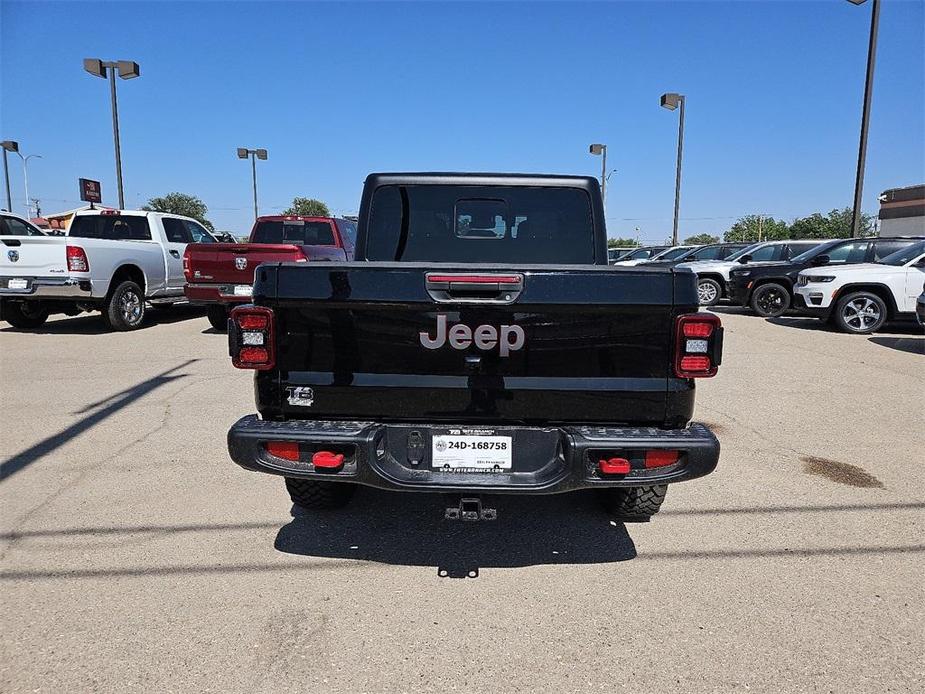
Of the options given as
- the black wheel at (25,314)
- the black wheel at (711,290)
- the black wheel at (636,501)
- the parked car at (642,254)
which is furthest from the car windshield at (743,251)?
the black wheel at (25,314)

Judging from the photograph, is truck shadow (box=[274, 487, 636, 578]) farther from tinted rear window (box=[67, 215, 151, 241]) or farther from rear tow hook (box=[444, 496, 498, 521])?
tinted rear window (box=[67, 215, 151, 241])

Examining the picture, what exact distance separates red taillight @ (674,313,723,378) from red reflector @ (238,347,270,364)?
69.1 inches

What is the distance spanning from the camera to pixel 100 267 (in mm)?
10023

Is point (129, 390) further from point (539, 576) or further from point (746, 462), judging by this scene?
point (746, 462)

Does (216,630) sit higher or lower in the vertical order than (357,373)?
lower

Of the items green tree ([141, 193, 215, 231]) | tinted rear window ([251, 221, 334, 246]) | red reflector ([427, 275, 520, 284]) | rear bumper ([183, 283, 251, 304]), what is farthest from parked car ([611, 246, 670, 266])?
green tree ([141, 193, 215, 231])

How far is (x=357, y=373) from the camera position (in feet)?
8.94

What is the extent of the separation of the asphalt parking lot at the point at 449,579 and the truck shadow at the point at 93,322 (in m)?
6.72

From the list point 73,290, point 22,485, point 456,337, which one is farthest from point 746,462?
point 73,290

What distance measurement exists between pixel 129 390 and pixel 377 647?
17.2ft

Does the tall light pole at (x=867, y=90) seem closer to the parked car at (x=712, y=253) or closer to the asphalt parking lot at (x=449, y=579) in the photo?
the parked car at (x=712, y=253)

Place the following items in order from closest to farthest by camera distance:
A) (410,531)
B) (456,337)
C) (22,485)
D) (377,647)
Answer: (377,647), (456,337), (410,531), (22,485)

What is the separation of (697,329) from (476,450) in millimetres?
1053

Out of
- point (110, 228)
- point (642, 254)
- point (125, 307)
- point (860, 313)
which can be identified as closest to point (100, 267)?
point (125, 307)
